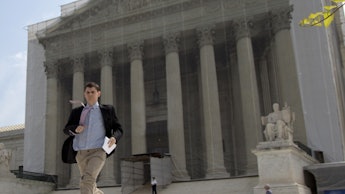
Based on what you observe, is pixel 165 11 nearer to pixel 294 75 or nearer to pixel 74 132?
pixel 294 75

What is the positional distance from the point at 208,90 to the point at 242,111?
278 cm

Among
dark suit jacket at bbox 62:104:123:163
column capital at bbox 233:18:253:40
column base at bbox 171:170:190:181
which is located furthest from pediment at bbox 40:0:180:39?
dark suit jacket at bbox 62:104:123:163

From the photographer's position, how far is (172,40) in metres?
33.8

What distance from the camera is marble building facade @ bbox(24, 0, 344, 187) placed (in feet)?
102

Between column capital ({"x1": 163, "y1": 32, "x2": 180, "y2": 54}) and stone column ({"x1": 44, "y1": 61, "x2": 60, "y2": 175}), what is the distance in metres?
9.86

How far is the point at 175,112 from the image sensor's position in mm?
32281

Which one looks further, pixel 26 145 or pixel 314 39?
pixel 26 145

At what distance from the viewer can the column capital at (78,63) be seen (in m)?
36.6

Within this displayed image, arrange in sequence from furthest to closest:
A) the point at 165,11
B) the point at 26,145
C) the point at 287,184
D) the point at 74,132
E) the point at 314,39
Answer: the point at 26,145 → the point at 165,11 → the point at 314,39 → the point at 287,184 → the point at 74,132

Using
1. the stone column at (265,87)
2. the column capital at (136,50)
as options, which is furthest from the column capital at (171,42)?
the stone column at (265,87)

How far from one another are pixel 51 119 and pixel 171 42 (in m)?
11.3

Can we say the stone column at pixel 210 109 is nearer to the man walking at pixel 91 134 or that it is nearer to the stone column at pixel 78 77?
the stone column at pixel 78 77

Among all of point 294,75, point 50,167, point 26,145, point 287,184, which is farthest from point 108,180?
point 287,184

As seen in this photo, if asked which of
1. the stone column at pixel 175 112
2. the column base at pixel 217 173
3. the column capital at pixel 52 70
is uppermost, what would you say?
the column capital at pixel 52 70
